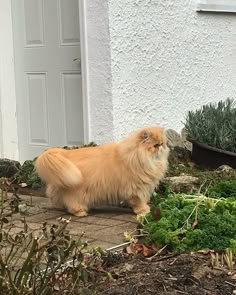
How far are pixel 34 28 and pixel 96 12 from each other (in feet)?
3.37

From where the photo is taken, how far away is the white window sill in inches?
305

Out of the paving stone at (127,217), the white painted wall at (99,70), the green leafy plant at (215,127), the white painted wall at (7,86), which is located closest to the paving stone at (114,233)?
the paving stone at (127,217)

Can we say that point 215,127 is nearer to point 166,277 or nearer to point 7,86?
point 7,86

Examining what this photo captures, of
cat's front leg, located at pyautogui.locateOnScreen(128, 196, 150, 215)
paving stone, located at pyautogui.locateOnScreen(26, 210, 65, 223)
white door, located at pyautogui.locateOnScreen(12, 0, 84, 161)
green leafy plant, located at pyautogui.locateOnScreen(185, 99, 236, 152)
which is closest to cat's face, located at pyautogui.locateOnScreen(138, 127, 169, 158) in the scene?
cat's front leg, located at pyautogui.locateOnScreen(128, 196, 150, 215)

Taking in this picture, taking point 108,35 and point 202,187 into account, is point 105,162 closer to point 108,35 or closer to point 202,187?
point 202,187

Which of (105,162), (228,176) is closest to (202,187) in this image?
(228,176)

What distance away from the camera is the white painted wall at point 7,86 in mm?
7172

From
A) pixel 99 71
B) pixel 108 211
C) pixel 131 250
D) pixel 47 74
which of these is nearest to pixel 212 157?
pixel 99 71

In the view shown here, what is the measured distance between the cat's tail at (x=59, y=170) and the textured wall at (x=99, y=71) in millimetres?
1565

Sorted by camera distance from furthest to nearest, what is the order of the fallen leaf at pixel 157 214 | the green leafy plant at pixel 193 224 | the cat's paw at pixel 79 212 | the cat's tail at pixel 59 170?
the cat's paw at pixel 79 212 → the cat's tail at pixel 59 170 → the fallen leaf at pixel 157 214 → the green leafy plant at pixel 193 224

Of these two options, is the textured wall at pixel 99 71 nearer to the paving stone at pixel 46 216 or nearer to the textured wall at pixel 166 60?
the textured wall at pixel 166 60

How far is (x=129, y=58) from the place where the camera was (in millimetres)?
6758

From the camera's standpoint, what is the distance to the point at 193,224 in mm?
4344

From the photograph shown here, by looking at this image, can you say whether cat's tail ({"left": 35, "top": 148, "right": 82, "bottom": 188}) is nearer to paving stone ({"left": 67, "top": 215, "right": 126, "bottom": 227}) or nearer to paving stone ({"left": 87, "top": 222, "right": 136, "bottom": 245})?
paving stone ({"left": 67, "top": 215, "right": 126, "bottom": 227})
